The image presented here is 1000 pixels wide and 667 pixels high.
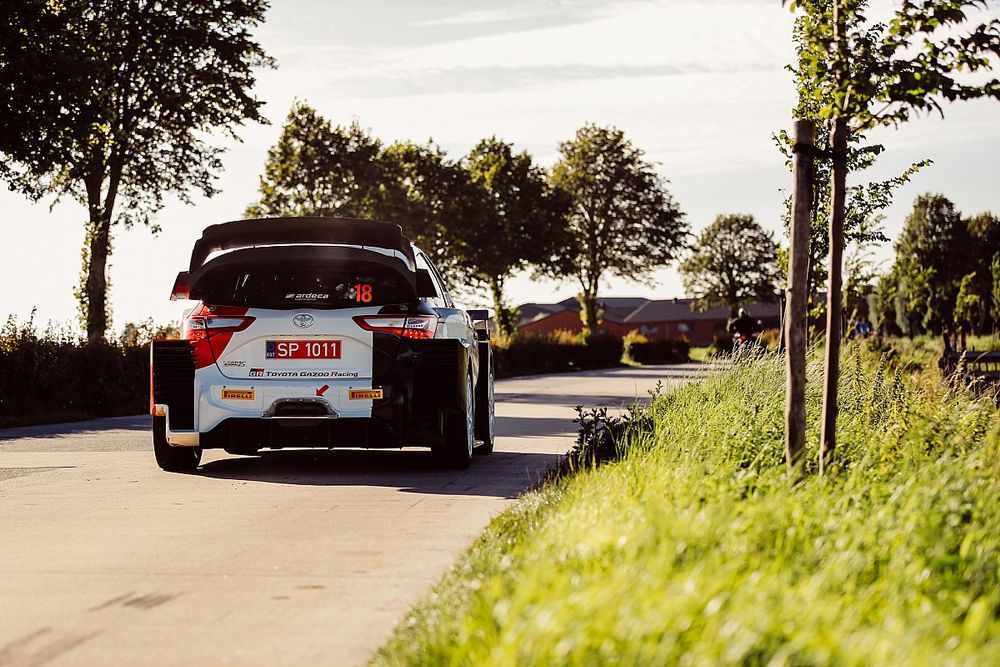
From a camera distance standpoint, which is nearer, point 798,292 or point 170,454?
point 798,292

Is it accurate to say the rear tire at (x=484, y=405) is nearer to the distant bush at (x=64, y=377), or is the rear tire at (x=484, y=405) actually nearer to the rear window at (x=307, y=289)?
the rear window at (x=307, y=289)

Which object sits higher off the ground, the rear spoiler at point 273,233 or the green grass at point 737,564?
the rear spoiler at point 273,233

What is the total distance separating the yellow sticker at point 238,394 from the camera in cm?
1051

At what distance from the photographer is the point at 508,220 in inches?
2331

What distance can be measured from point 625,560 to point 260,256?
6.77 meters

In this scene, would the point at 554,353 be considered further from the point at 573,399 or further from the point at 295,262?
the point at 295,262

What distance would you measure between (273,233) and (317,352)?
4.18ft

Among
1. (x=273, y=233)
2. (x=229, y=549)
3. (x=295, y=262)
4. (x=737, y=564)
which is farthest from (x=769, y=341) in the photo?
(x=737, y=564)

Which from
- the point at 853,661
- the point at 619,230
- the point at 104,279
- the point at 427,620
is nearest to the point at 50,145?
the point at 104,279

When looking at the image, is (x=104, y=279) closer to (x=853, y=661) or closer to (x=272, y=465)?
(x=272, y=465)

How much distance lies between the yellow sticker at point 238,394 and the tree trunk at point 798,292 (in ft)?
15.9

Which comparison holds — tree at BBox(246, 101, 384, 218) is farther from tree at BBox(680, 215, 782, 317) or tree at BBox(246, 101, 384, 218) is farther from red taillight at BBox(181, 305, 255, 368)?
tree at BBox(680, 215, 782, 317)

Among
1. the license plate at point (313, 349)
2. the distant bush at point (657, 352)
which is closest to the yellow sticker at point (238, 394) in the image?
Result: the license plate at point (313, 349)

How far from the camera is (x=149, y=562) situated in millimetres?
6809
